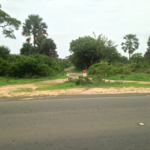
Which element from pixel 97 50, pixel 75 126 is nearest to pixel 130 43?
pixel 97 50

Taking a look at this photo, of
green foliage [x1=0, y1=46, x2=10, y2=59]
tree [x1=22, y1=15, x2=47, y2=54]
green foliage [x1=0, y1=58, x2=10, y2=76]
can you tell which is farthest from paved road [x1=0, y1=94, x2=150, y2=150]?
tree [x1=22, y1=15, x2=47, y2=54]

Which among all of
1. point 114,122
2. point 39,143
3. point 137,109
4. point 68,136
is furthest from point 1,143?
point 137,109

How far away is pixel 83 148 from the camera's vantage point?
345 centimetres

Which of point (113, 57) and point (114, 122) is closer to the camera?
point (114, 122)

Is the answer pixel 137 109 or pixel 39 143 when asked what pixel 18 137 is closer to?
pixel 39 143

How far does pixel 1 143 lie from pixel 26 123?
1225 millimetres

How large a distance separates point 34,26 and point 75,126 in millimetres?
30790

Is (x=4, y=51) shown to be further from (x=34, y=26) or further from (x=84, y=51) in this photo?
(x=84, y=51)

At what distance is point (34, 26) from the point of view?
3183 centimetres

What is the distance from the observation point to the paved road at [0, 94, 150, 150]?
3619mm

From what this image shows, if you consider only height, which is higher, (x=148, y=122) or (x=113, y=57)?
(x=113, y=57)

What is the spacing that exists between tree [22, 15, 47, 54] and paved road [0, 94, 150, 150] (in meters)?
28.0

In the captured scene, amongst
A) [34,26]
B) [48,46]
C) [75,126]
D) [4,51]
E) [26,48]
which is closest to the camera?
[75,126]

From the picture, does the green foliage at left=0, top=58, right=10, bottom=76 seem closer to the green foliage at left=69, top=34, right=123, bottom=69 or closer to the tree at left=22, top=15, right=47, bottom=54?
the tree at left=22, top=15, right=47, bottom=54
